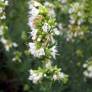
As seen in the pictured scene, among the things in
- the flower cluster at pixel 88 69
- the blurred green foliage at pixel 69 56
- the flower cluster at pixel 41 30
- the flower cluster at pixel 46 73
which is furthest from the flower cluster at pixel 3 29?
the flower cluster at pixel 88 69

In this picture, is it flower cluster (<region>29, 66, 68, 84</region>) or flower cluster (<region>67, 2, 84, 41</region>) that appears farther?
flower cluster (<region>67, 2, 84, 41</region>)

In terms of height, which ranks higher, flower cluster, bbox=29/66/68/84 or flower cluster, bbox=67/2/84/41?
flower cluster, bbox=67/2/84/41

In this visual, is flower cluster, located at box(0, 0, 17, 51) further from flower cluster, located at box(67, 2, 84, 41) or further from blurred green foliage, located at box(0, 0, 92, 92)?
flower cluster, located at box(67, 2, 84, 41)

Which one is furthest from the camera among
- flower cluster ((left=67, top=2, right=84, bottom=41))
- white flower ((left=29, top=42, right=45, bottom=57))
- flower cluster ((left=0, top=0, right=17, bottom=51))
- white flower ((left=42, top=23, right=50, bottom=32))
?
flower cluster ((left=67, top=2, right=84, bottom=41))

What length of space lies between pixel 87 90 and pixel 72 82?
0.17m

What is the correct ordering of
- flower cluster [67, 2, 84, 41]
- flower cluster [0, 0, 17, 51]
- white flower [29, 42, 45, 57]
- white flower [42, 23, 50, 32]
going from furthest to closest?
flower cluster [67, 2, 84, 41] → flower cluster [0, 0, 17, 51] → white flower [29, 42, 45, 57] → white flower [42, 23, 50, 32]

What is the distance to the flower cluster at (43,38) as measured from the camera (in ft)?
10.3

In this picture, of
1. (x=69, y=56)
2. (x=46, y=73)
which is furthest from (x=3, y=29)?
(x=69, y=56)

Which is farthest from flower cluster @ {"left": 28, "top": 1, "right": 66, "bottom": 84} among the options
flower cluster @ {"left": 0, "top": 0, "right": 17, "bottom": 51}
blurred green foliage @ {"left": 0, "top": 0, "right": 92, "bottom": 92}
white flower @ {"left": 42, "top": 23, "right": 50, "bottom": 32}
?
blurred green foliage @ {"left": 0, "top": 0, "right": 92, "bottom": 92}

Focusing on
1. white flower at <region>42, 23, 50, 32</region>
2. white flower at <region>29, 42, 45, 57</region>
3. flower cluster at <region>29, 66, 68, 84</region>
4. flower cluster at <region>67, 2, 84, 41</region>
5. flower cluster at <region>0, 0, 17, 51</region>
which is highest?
flower cluster at <region>67, 2, 84, 41</region>

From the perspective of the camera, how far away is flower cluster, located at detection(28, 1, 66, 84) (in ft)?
10.3

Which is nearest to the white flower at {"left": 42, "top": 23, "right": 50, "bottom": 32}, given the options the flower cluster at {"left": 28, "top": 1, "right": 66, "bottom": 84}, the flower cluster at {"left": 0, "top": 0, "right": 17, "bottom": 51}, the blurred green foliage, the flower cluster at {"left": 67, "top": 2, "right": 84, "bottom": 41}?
the flower cluster at {"left": 28, "top": 1, "right": 66, "bottom": 84}

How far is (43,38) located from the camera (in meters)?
3.17

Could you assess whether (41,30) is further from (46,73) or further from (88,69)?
(88,69)
